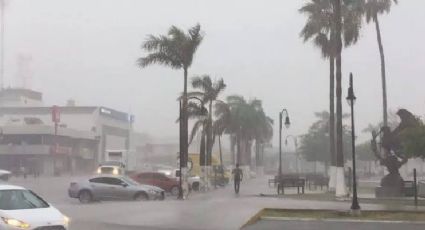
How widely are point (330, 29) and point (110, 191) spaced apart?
1802cm

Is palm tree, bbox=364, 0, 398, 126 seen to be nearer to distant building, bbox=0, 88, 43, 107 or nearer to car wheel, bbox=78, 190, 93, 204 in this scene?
car wheel, bbox=78, 190, 93, 204

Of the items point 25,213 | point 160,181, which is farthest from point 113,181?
point 25,213

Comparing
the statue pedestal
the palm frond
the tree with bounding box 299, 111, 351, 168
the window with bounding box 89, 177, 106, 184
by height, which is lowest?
the statue pedestal

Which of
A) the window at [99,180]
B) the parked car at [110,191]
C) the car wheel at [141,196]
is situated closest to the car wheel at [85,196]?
the parked car at [110,191]

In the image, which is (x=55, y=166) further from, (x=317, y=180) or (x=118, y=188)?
Result: (x=118, y=188)

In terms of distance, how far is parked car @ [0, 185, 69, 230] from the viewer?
40.5ft

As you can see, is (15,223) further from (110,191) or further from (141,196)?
(110,191)

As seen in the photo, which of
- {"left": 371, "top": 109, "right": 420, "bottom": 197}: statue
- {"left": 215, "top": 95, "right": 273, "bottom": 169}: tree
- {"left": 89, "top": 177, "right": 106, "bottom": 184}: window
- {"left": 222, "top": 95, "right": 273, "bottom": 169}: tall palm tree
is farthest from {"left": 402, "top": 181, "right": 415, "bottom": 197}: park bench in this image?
{"left": 222, "top": 95, "right": 273, "bottom": 169}: tall palm tree

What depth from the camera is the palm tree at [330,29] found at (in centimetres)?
Result: 3953

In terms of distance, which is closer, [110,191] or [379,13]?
[110,191]

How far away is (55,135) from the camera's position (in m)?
102

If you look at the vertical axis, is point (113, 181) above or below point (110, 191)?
above

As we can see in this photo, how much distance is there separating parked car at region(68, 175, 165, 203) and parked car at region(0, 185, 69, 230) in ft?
64.9

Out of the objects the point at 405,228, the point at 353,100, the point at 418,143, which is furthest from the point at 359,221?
the point at 418,143
